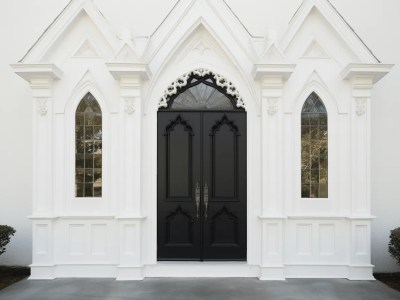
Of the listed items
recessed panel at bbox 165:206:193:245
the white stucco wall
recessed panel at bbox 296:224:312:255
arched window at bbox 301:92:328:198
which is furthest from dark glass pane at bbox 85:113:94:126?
recessed panel at bbox 296:224:312:255

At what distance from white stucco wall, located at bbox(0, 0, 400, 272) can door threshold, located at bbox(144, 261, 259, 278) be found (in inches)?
116

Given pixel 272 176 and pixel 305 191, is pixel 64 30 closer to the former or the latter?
pixel 272 176

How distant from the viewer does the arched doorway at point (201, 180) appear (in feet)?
23.3

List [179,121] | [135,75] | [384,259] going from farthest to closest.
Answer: [384,259] < [179,121] < [135,75]

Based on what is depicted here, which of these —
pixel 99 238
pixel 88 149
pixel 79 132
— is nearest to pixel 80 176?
pixel 88 149

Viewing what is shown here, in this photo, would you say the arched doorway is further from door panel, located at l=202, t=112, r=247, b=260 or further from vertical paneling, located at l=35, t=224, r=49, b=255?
vertical paneling, located at l=35, t=224, r=49, b=255

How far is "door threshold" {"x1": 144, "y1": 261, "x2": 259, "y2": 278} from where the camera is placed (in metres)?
6.86

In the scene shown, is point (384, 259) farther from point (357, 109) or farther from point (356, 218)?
point (357, 109)

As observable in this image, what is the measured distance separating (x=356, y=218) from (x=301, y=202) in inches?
40.2

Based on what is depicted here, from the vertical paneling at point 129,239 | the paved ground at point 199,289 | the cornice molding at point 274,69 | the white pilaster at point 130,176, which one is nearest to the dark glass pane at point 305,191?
the paved ground at point 199,289

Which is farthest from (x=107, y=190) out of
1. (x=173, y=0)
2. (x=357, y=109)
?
(x=357, y=109)

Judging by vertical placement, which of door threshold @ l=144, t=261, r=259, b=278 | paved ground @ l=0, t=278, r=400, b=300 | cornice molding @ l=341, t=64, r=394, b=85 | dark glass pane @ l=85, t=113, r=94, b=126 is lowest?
paved ground @ l=0, t=278, r=400, b=300

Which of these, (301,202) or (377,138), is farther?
(377,138)

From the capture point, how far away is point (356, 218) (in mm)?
6711
